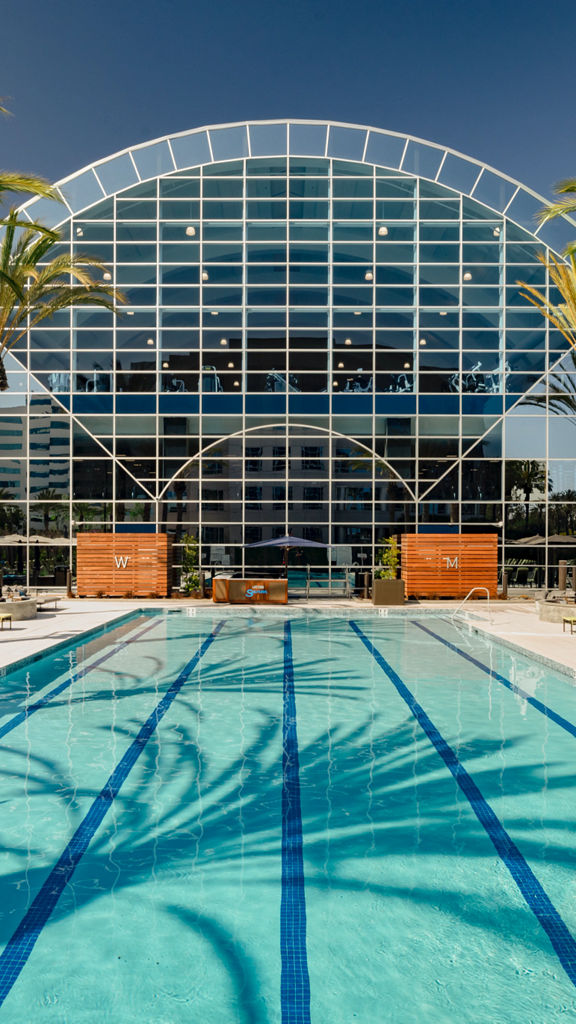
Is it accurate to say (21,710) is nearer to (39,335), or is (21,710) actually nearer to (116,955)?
(116,955)

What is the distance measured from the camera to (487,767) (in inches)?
254

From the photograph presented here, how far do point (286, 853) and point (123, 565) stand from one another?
1617 centimetres

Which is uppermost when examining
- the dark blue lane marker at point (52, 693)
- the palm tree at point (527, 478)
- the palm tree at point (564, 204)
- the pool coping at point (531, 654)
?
the palm tree at point (564, 204)

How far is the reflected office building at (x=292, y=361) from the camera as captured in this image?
70.4 ft

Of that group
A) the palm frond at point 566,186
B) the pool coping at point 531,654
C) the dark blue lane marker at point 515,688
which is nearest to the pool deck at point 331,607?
the pool coping at point 531,654

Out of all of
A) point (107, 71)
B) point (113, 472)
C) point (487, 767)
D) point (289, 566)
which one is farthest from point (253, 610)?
point (107, 71)

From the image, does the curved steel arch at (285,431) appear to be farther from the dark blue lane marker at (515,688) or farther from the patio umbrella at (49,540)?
the dark blue lane marker at (515,688)

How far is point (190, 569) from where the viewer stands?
20.8m

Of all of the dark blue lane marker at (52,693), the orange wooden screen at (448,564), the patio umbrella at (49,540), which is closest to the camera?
the dark blue lane marker at (52,693)

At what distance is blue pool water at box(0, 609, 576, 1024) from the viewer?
11.0 feet

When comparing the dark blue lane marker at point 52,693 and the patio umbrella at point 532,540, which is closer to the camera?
the dark blue lane marker at point 52,693

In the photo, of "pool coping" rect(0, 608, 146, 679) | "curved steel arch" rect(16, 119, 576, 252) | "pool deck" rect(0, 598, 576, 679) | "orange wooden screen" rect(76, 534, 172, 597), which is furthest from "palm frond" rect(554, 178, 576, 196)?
"orange wooden screen" rect(76, 534, 172, 597)

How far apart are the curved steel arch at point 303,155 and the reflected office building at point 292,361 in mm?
61

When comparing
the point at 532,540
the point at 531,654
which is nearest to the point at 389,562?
the point at 532,540
